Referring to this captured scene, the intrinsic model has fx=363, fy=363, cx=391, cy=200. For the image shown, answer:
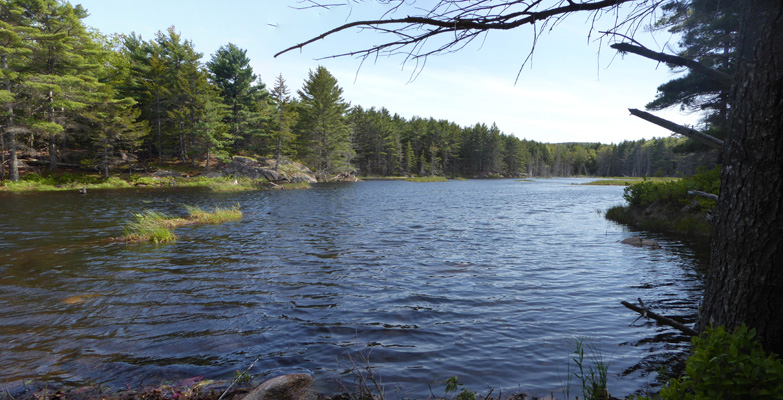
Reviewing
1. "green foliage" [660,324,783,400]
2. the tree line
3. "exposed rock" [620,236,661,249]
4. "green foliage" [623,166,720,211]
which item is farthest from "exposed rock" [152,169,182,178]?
"green foliage" [660,324,783,400]

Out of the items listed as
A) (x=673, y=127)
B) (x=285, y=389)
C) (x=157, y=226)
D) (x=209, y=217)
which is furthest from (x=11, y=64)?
(x=673, y=127)

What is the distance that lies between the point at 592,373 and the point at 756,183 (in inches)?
83.5

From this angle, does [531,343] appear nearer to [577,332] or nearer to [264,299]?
[577,332]

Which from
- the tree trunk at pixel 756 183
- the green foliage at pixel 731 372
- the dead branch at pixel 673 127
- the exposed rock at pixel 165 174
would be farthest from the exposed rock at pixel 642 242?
the exposed rock at pixel 165 174

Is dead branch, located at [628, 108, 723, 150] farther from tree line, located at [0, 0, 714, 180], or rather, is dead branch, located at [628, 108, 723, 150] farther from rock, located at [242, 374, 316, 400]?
tree line, located at [0, 0, 714, 180]

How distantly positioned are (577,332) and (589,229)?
13.1 metres

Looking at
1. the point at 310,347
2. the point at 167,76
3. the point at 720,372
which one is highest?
the point at 167,76

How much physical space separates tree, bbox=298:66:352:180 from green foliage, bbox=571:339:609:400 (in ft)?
A: 190

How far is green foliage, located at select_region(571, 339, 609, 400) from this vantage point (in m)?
3.68

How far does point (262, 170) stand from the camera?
4928cm

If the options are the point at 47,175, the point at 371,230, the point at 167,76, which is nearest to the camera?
the point at 371,230

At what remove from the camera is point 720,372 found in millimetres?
2270

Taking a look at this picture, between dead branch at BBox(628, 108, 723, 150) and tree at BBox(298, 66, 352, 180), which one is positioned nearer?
dead branch at BBox(628, 108, 723, 150)

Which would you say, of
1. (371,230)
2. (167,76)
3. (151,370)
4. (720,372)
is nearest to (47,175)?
(167,76)
